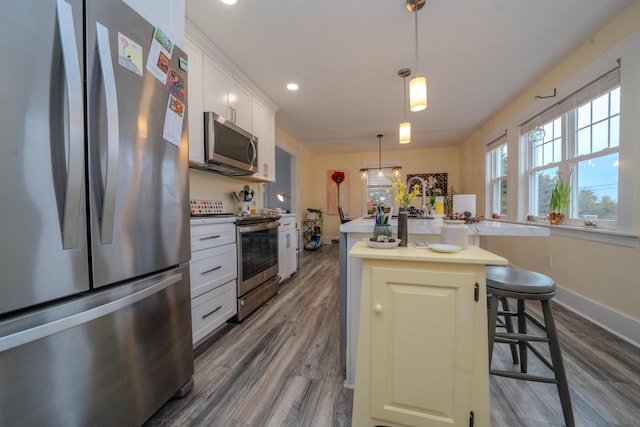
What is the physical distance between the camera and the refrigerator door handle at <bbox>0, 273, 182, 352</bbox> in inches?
24.0

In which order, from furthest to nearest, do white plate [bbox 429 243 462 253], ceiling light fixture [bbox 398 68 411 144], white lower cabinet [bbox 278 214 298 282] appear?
1. white lower cabinet [bbox 278 214 298 282]
2. ceiling light fixture [bbox 398 68 411 144]
3. white plate [bbox 429 243 462 253]

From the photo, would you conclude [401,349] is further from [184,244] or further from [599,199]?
[599,199]

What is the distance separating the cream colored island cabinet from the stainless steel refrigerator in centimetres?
91

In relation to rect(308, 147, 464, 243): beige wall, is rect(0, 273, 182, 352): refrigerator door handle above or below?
below

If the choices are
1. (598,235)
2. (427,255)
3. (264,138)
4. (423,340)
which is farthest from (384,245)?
(264,138)

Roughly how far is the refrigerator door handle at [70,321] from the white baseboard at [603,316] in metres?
3.07

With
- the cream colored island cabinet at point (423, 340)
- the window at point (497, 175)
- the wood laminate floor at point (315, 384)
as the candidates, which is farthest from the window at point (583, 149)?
the cream colored island cabinet at point (423, 340)

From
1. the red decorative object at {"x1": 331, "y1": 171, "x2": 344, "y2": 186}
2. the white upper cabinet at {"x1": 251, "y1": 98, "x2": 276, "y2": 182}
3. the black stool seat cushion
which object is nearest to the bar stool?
the black stool seat cushion

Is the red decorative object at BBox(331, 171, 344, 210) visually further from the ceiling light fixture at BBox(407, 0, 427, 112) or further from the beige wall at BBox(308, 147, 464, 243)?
the ceiling light fixture at BBox(407, 0, 427, 112)

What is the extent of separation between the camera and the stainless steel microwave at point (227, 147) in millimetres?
2045

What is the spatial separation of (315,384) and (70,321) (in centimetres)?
118

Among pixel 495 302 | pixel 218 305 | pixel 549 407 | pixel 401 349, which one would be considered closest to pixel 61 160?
pixel 401 349

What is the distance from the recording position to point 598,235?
1974mm

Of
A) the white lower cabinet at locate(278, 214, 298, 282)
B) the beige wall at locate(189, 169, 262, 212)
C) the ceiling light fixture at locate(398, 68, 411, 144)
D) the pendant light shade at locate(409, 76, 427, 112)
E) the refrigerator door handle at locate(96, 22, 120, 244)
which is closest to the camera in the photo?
the refrigerator door handle at locate(96, 22, 120, 244)
